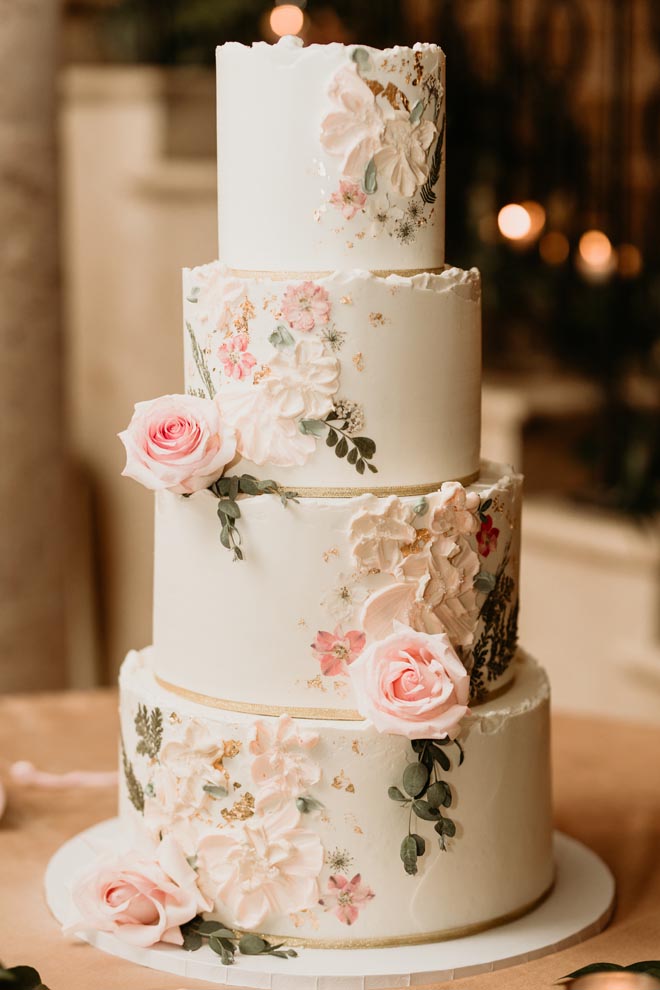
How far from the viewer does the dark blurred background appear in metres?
4.61

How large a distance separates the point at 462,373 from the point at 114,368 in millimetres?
3842

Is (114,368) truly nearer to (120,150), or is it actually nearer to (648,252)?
(120,150)

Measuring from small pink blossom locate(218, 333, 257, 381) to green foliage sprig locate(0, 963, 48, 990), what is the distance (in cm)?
83

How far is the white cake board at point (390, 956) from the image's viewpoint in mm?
1945

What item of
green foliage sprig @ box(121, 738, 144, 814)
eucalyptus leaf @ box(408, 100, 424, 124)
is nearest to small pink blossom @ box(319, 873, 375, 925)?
green foliage sprig @ box(121, 738, 144, 814)

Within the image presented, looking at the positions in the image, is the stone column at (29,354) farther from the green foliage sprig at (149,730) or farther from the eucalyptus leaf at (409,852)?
the eucalyptus leaf at (409,852)

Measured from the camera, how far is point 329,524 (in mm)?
2014

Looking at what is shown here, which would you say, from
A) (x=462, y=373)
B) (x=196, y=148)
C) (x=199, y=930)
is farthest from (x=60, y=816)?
(x=196, y=148)

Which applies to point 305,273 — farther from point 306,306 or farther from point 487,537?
point 487,537

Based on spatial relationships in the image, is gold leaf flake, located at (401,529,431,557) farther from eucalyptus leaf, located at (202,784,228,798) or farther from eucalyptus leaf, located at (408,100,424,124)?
eucalyptus leaf, located at (408,100,424,124)

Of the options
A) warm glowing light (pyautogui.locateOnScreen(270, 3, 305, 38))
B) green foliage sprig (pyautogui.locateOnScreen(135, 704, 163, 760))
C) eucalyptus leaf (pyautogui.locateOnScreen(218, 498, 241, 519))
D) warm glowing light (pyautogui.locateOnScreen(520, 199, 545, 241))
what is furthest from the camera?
warm glowing light (pyautogui.locateOnScreen(270, 3, 305, 38))

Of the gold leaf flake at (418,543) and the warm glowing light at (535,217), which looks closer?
the gold leaf flake at (418,543)

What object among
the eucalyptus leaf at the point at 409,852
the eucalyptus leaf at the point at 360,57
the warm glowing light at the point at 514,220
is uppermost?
the eucalyptus leaf at the point at 360,57

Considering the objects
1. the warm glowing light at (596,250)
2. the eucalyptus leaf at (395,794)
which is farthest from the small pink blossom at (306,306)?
the warm glowing light at (596,250)
